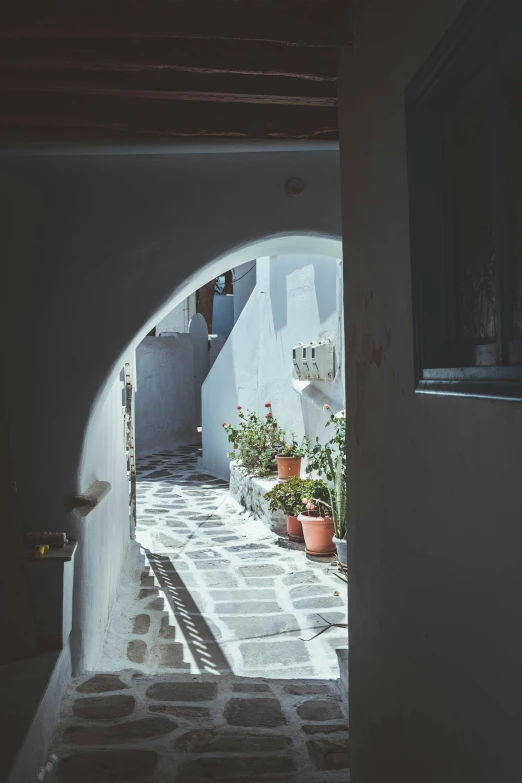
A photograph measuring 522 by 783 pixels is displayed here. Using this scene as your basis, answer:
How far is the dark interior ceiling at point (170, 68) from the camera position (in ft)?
6.60

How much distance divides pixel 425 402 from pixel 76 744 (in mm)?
2129

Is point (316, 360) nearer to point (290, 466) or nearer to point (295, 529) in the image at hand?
point (290, 466)

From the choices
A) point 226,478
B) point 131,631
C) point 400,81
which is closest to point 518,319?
point 400,81

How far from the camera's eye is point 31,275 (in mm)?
3211

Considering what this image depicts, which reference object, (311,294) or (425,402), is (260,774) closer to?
(425,402)

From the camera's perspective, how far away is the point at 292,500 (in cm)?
701

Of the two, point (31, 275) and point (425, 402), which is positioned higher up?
point (31, 275)

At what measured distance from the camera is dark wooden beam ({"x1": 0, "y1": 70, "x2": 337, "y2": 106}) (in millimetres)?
2406

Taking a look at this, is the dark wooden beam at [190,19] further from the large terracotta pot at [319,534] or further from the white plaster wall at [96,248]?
the large terracotta pot at [319,534]

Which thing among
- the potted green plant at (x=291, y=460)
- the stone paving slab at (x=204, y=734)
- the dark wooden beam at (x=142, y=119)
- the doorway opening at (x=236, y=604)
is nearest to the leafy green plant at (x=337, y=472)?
the doorway opening at (x=236, y=604)

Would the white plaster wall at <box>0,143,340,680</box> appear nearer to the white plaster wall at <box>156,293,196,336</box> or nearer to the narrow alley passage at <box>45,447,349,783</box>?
the narrow alley passage at <box>45,447,349,783</box>

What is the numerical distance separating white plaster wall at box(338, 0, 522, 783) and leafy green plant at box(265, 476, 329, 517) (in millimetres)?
4377

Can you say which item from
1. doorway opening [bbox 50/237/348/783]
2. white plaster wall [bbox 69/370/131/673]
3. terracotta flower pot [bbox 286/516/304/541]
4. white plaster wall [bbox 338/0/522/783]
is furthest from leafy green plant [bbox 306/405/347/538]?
white plaster wall [bbox 338/0/522/783]

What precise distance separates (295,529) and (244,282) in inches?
336
